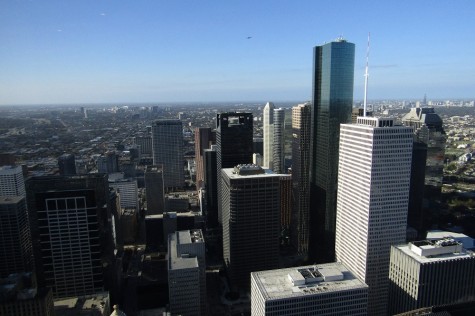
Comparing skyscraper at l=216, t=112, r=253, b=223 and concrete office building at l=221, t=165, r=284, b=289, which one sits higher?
skyscraper at l=216, t=112, r=253, b=223

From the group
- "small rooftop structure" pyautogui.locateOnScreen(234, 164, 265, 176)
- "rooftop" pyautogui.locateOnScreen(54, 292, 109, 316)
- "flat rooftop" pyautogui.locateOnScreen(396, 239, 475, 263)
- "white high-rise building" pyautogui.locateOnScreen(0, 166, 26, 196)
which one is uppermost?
"small rooftop structure" pyautogui.locateOnScreen(234, 164, 265, 176)

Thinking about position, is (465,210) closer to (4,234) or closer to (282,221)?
(282,221)

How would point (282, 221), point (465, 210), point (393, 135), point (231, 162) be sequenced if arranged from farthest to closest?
1. point (465, 210)
2. point (282, 221)
3. point (231, 162)
4. point (393, 135)

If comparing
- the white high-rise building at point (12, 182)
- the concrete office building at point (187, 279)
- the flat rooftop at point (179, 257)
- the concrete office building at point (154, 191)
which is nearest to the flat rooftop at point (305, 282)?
the concrete office building at point (187, 279)

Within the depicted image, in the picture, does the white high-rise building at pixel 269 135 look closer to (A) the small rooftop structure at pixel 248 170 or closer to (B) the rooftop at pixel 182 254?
(A) the small rooftop structure at pixel 248 170

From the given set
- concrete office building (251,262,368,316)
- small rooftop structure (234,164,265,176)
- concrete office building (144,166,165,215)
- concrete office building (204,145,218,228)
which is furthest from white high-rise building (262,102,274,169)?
concrete office building (251,262,368,316)

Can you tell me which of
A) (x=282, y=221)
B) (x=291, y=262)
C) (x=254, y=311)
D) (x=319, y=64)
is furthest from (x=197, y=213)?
(x=254, y=311)

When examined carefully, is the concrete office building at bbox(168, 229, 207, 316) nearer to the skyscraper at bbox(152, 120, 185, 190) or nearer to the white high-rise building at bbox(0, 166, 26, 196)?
the white high-rise building at bbox(0, 166, 26, 196)
